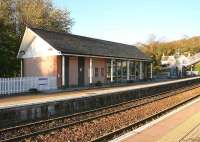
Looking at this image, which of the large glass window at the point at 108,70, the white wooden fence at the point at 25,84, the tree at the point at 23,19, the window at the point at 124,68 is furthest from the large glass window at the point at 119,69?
the white wooden fence at the point at 25,84

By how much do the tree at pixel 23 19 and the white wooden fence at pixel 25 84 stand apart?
18.8 ft

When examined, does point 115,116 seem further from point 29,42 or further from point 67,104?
point 29,42

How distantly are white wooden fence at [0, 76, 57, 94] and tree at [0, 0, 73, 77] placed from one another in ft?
18.8

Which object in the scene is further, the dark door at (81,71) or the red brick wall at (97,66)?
the red brick wall at (97,66)

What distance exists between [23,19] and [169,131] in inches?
A: 1486

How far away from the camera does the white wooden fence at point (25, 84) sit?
25.3 meters

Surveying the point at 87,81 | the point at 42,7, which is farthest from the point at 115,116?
the point at 42,7

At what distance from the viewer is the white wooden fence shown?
25.3 metres

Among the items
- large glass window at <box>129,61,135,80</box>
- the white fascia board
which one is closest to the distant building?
large glass window at <box>129,61,135,80</box>

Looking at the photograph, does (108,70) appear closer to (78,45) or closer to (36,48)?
(78,45)

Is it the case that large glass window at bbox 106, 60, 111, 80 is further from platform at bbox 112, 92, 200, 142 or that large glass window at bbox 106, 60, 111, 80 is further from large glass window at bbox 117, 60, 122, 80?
platform at bbox 112, 92, 200, 142

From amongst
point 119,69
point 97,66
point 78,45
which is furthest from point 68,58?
point 119,69

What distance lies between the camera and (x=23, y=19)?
154ft

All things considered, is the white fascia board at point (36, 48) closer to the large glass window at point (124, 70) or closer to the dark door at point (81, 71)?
the dark door at point (81, 71)
